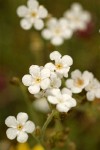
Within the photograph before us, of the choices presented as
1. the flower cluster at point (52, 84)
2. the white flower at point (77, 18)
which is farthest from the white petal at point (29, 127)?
the white flower at point (77, 18)

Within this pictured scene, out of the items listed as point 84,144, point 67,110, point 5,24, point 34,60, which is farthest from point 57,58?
point 5,24

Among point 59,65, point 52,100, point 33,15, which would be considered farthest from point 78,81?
point 33,15

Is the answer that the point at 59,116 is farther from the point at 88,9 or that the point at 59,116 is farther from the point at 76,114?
the point at 88,9

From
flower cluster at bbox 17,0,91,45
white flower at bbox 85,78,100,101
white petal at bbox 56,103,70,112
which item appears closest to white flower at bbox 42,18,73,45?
flower cluster at bbox 17,0,91,45

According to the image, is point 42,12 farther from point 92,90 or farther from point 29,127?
point 29,127

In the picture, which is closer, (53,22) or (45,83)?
(45,83)
